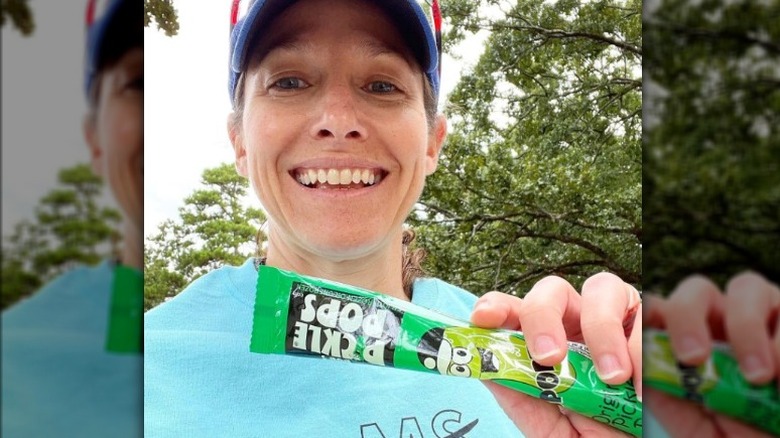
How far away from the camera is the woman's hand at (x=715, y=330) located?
71 centimetres

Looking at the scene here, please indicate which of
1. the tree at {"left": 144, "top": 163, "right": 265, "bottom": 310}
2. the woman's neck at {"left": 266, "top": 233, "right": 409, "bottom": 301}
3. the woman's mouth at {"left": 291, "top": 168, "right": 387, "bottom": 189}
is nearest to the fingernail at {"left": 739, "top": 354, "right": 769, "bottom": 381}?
the woman's neck at {"left": 266, "top": 233, "right": 409, "bottom": 301}

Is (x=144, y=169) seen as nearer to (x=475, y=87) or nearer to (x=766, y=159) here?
(x=475, y=87)

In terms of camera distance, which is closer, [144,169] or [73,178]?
[73,178]

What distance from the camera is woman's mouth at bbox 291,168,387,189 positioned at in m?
1.13

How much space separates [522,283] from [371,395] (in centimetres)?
32

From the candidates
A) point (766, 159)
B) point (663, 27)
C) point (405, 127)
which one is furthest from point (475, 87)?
point (766, 159)

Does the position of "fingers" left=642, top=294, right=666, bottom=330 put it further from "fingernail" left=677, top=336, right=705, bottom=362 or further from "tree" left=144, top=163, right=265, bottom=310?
"tree" left=144, top=163, right=265, bottom=310

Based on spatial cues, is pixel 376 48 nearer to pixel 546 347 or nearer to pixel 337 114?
pixel 337 114

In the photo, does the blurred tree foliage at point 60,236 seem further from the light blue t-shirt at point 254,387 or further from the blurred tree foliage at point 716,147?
the blurred tree foliage at point 716,147

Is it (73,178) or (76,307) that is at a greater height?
(73,178)

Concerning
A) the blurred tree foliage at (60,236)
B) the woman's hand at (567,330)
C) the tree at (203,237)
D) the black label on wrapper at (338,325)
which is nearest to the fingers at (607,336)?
the woman's hand at (567,330)

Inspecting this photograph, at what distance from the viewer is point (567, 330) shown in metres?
0.87

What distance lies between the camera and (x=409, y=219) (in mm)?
1173

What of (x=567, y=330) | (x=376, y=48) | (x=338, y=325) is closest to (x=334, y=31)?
(x=376, y=48)
